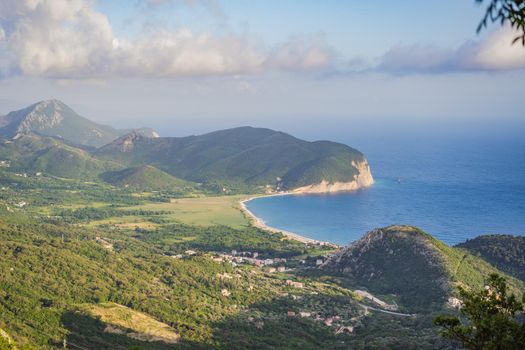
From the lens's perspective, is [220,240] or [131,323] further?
[220,240]

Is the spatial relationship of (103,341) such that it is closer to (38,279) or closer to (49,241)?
(38,279)

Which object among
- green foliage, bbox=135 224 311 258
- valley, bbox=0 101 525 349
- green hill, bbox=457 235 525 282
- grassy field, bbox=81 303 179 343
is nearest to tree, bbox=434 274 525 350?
valley, bbox=0 101 525 349

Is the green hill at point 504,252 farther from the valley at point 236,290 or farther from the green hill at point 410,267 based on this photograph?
the green hill at point 410,267

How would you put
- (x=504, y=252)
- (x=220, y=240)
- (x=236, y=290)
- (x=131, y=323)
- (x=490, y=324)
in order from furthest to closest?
(x=220, y=240)
(x=504, y=252)
(x=236, y=290)
(x=131, y=323)
(x=490, y=324)

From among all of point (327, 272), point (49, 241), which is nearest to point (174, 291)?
point (49, 241)

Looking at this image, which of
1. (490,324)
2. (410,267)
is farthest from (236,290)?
(490,324)

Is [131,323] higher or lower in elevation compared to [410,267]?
higher

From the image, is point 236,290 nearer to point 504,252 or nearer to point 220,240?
point 220,240
